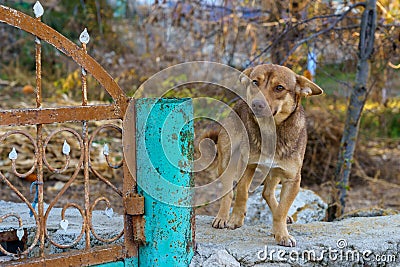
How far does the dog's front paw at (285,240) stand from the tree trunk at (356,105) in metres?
1.87

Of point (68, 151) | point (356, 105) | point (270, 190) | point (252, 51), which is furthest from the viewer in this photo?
point (252, 51)

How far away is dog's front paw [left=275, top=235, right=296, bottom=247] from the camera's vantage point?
3113mm

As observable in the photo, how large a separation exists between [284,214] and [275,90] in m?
0.69

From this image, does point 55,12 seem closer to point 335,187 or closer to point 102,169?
point 102,169

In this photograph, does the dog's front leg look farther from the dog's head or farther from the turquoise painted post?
the turquoise painted post

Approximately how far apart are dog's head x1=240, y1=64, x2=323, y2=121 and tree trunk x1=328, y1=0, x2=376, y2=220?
5.53 ft

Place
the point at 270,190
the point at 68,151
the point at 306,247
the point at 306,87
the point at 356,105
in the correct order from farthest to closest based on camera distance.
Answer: the point at 356,105 → the point at 270,190 → the point at 306,87 → the point at 306,247 → the point at 68,151

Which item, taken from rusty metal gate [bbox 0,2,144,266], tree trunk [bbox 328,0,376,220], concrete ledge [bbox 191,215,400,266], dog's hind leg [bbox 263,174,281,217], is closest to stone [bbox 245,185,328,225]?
tree trunk [bbox 328,0,376,220]

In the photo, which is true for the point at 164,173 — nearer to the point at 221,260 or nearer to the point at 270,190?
the point at 221,260

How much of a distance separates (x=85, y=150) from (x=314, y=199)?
2493 millimetres

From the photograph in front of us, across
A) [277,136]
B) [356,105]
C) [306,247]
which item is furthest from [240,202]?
[356,105]

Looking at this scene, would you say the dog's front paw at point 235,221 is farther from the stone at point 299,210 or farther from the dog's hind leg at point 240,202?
the stone at point 299,210

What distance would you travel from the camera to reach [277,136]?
3.39 meters

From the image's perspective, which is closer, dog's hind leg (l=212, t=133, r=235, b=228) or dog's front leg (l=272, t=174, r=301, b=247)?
dog's front leg (l=272, t=174, r=301, b=247)
